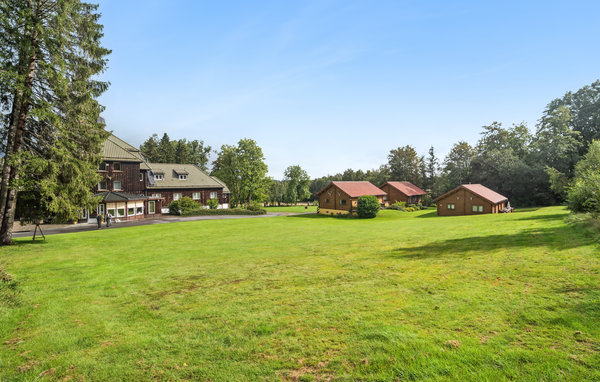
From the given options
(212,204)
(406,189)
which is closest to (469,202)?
(406,189)

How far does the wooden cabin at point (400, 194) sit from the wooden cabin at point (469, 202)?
50.9 feet

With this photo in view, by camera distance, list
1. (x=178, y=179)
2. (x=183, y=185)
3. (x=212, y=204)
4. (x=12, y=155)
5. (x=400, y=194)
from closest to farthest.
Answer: (x=12, y=155) < (x=183, y=185) < (x=178, y=179) < (x=212, y=204) < (x=400, y=194)

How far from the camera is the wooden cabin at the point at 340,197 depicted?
50.2m

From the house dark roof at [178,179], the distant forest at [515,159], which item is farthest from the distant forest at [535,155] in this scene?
the house dark roof at [178,179]

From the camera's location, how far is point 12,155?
1633 cm

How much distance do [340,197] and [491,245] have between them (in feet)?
125

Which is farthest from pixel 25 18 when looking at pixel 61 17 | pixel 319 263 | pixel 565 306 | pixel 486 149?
pixel 486 149

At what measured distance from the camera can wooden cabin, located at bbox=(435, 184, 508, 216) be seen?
4359cm

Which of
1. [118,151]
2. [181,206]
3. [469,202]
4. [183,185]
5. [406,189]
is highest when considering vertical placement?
[118,151]

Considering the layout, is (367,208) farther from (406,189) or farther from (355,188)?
(406,189)

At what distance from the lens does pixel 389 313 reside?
6.49 metres

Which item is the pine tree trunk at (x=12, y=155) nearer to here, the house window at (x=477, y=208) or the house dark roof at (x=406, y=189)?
the house window at (x=477, y=208)

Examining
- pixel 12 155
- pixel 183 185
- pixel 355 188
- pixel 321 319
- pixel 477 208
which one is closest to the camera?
pixel 321 319

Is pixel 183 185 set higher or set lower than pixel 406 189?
higher
